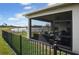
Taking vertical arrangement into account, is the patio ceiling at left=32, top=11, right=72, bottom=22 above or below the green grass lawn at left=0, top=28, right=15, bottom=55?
above

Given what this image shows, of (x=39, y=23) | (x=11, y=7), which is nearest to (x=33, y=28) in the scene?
(x=39, y=23)

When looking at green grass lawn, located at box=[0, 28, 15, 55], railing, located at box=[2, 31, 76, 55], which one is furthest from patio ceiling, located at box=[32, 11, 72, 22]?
green grass lawn, located at box=[0, 28, 15, 55]

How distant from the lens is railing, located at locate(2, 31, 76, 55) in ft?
16.2

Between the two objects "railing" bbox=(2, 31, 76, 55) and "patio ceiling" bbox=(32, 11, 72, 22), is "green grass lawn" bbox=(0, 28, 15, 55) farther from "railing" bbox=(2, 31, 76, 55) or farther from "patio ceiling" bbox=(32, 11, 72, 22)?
"patio ceiling" bbox=(32, 11, 72, 22)

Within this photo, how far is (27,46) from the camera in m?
5.08

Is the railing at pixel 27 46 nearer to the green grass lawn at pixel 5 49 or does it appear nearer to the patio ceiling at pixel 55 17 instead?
the green grass lawn at pixel 5 49

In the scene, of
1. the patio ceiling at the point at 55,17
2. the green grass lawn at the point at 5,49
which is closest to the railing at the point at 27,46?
the green grass lawn at the point at 5,49

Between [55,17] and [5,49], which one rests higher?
[55,17]

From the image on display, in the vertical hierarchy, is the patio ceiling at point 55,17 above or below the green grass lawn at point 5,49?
above

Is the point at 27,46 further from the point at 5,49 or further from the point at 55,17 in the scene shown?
the point at 55,17

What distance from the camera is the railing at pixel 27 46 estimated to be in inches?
195

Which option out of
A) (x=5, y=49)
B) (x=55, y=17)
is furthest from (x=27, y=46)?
(x=55, y=17)

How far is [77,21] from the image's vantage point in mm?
4980
